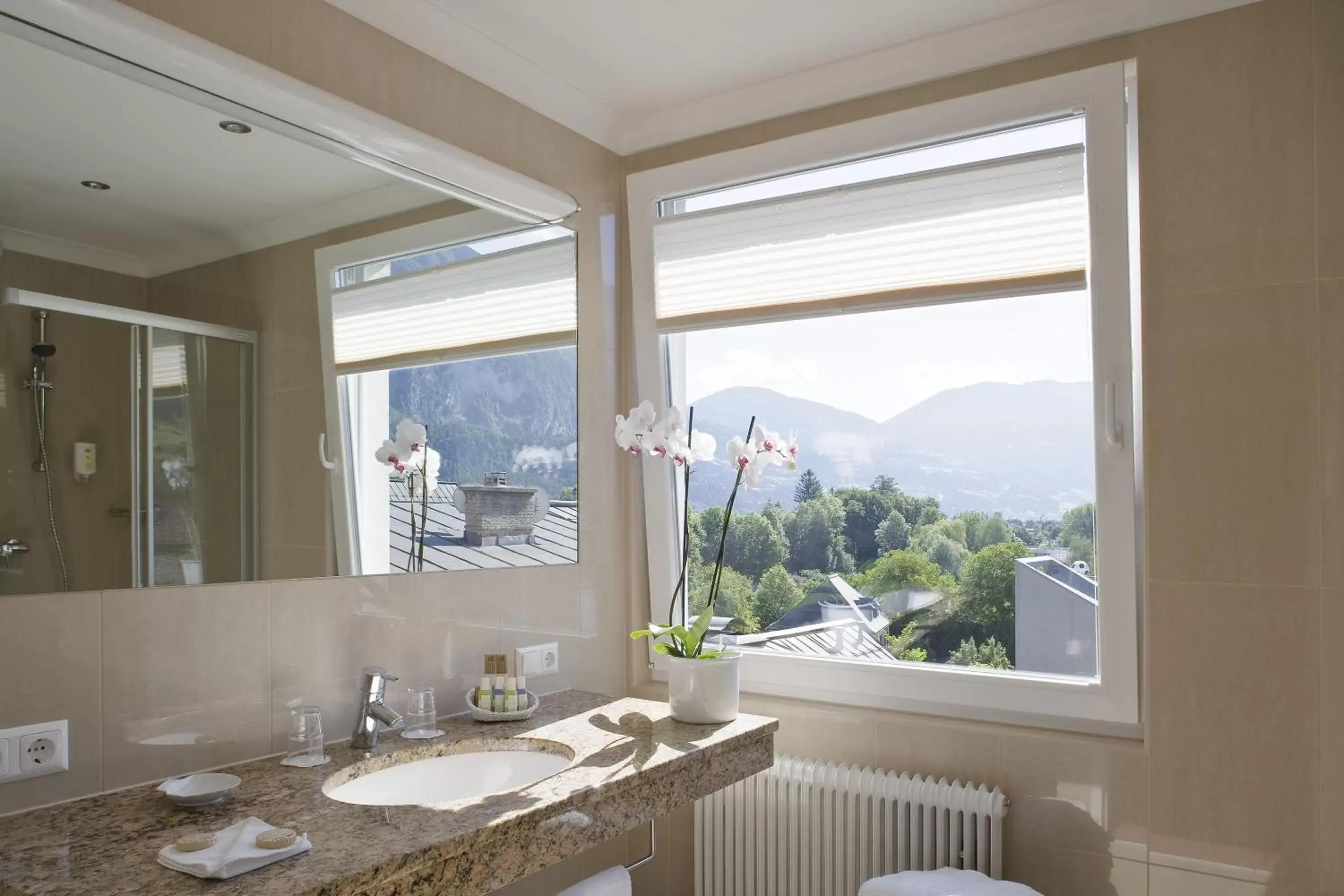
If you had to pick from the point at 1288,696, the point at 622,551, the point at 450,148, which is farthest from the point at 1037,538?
the point at 450,148

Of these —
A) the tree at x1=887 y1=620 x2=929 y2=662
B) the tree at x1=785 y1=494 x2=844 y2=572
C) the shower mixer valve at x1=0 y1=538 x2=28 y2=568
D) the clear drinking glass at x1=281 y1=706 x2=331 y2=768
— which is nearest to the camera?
the shower mixer valve at x1=0 y1=538 x2=28 y2=568

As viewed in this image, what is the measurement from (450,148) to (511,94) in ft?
1.30

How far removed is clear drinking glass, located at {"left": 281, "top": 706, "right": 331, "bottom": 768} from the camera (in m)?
1.76

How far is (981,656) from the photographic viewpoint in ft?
7.62

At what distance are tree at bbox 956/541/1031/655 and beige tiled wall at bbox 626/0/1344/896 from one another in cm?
28

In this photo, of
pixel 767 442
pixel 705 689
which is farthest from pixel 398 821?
pixel 767 442

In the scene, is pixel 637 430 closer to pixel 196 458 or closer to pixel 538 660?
pixel 538 660

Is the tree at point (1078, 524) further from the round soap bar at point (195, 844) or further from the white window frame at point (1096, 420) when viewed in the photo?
the round soap bar at point (195, 844)

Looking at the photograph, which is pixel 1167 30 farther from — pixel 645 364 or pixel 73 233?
pixel 73 233

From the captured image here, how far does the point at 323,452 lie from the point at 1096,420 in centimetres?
168

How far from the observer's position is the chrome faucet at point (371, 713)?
1861mm

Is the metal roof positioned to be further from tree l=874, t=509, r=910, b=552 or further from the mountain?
tree l=874, t=509, r=910, b=552

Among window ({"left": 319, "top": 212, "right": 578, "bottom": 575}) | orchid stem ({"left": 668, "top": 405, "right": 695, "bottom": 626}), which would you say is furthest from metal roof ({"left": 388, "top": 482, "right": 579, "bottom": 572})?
orchid stem ({"left": 668, "top": 405, "right": 695, "bottom": 626})

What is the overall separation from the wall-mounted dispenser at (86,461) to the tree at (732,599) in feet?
5.20
